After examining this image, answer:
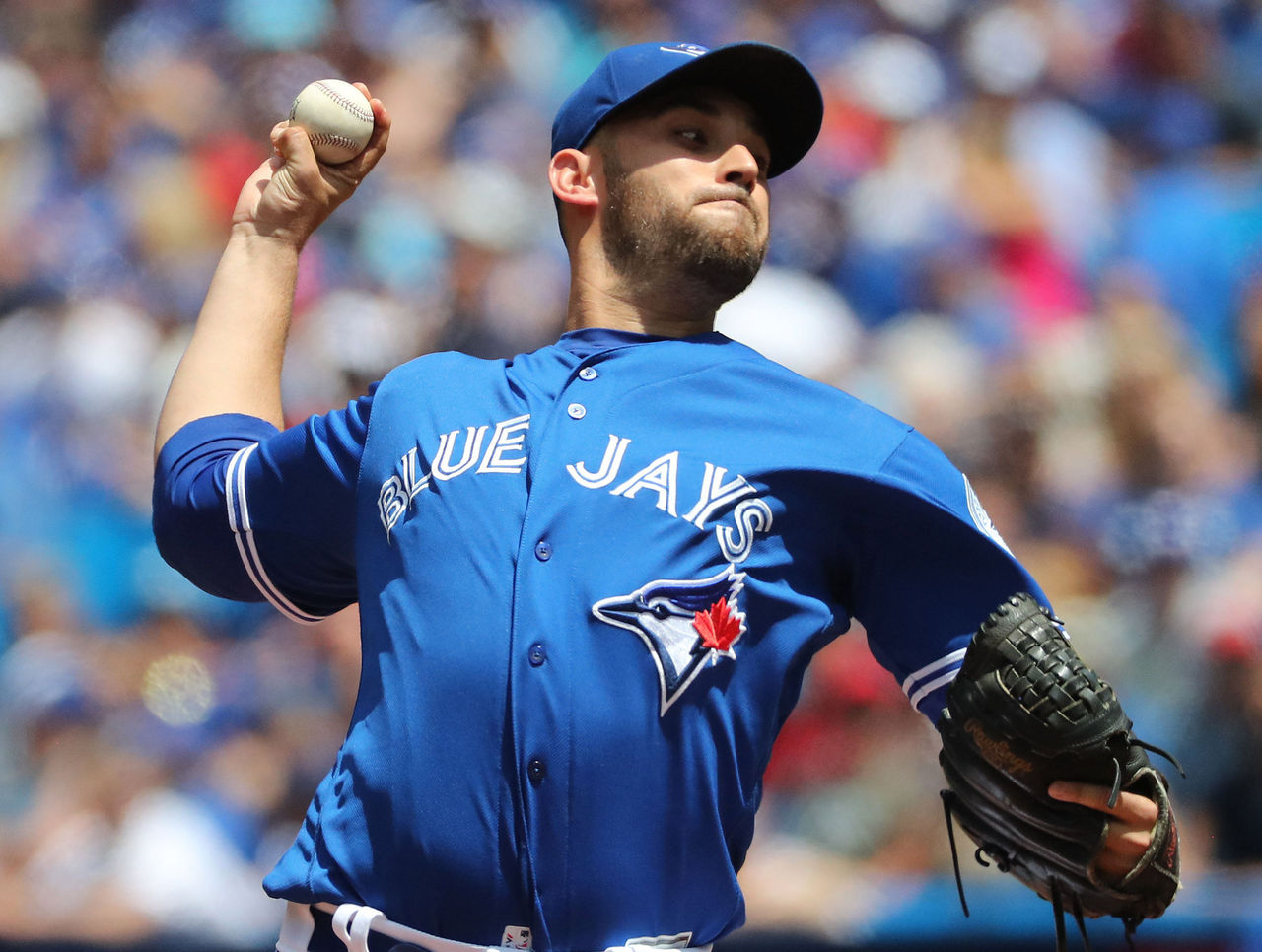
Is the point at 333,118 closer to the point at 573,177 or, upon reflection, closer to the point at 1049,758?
the point at 573,177

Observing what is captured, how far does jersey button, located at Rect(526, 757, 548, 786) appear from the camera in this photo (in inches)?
69.9

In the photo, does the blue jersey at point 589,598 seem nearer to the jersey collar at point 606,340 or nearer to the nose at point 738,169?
the jersey collar at point 606,340

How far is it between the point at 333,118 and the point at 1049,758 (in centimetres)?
158

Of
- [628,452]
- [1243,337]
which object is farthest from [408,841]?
[1243,337]

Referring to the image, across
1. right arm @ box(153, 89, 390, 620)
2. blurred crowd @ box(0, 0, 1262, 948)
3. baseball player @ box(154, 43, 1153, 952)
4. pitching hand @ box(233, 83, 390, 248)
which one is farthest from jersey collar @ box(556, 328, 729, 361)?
blurred crowd @ box(0, 0, 1262, 948)

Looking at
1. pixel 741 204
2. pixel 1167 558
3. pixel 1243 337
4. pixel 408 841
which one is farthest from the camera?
pixel 1243 337

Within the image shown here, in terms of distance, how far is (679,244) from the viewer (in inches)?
92.5

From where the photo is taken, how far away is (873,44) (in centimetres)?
590

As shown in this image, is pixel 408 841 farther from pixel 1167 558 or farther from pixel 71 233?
pixel 71 233

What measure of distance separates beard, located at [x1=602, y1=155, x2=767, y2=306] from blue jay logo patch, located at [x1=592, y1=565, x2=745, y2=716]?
0.67m

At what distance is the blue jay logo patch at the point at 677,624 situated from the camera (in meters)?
1.83

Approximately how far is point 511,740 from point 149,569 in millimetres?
3633

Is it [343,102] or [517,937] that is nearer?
[517,937]

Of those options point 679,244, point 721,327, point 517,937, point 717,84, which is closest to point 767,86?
point 717,84
